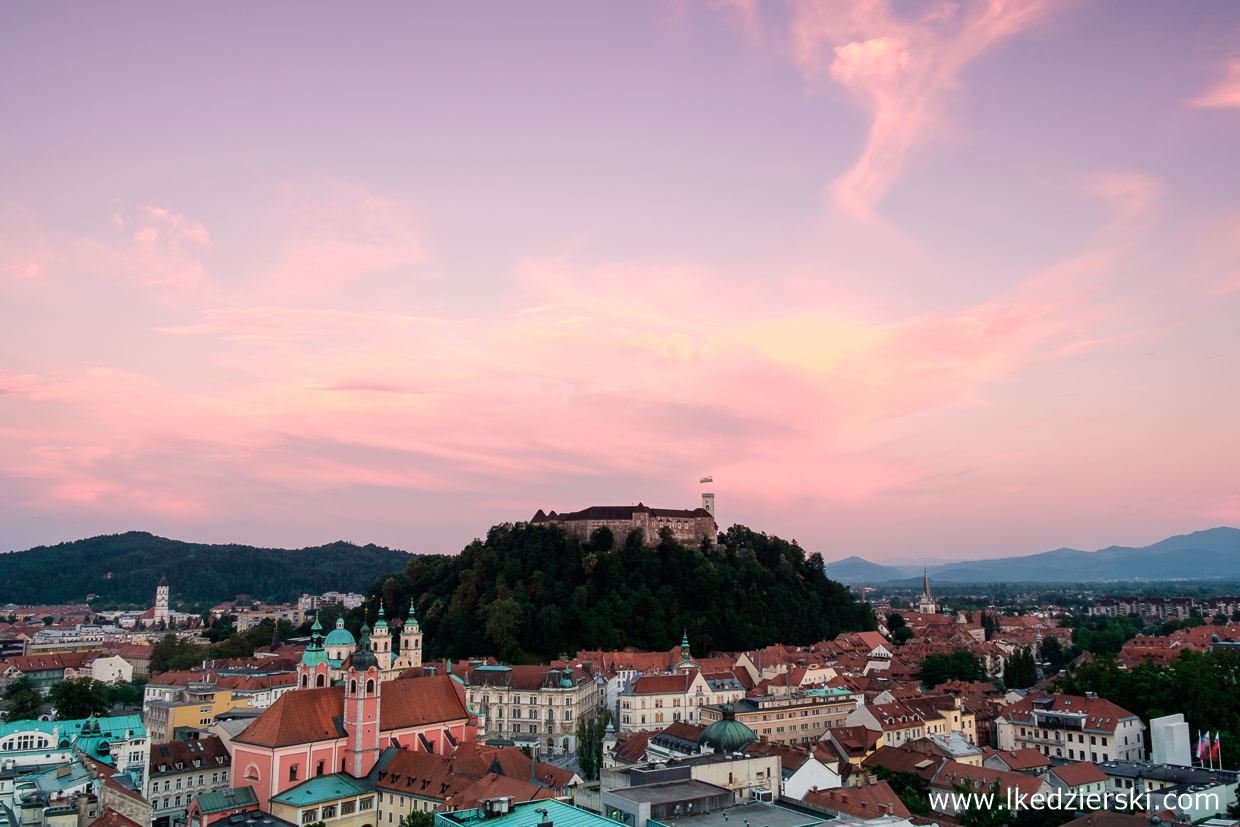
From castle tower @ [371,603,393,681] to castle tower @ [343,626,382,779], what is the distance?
80.2ft

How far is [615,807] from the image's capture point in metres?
35.7

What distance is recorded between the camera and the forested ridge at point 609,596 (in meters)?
90.6

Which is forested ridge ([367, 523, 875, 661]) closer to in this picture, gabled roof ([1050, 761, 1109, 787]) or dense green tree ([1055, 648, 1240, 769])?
dense green tree ([1055, 648, 1240, 769])

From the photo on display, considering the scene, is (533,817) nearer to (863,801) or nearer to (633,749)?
(863,801)

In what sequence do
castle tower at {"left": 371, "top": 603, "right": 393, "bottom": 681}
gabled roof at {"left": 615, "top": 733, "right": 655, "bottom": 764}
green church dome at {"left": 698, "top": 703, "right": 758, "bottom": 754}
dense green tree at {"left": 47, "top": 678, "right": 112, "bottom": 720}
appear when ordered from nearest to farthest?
green church dome at {"left": 698, "top": 703, "right": 758, "bottom": 754}
gabled roof at {"left": 615, "top": 733, "right": 655, "bottom": 764}
castle tower at {"left": 371, "top": 603, "right": 393, "bottom": 681}
dense green tree at {"left": 47, "top": 678, "right": 112, "bottom": 720}

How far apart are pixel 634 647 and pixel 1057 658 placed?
59.4 metres

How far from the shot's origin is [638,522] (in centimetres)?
10988

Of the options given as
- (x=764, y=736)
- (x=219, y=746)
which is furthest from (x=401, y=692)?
(x=764, y=736)

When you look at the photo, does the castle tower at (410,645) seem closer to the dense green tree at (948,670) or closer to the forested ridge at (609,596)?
the forested ridge at (609,596)

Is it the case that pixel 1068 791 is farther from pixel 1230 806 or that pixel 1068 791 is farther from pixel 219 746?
pixel 219 746

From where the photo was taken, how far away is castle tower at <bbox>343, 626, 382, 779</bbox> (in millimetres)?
46875

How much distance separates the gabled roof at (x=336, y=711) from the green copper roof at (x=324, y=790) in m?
1.98

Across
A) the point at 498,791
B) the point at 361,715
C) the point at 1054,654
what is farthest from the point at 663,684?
the point at 1054,654

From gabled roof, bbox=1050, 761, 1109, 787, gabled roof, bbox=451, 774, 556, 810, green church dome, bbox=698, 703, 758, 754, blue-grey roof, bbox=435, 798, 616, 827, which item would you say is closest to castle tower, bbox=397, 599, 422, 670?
green church dome, bbox=698, 703, 758, 754
